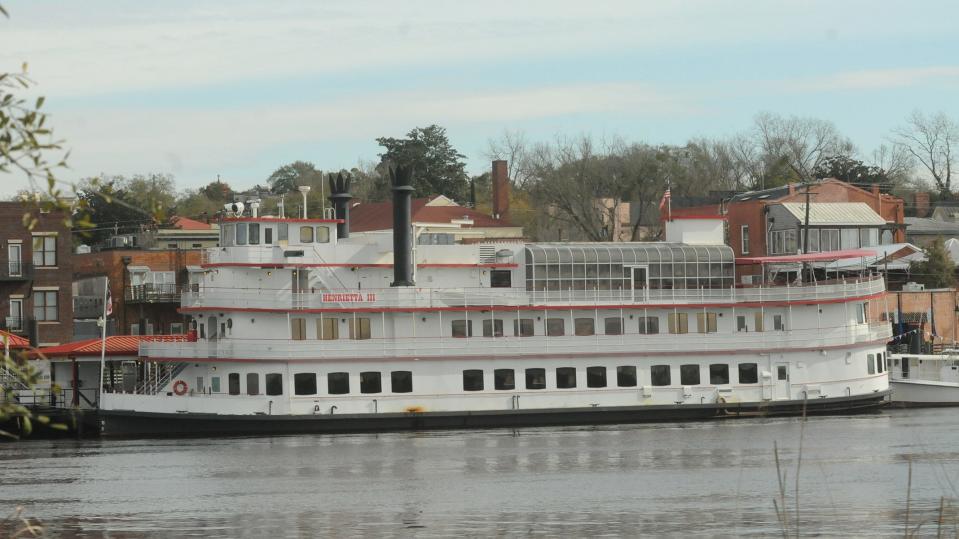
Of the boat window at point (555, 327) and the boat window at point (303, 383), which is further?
the boat window at point (555, 327)

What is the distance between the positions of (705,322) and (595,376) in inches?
168

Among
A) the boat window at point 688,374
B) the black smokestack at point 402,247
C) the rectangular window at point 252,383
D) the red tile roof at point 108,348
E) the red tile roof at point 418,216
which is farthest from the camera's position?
the red tile roof at point 418,216

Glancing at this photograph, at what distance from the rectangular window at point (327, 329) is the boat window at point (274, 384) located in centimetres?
190

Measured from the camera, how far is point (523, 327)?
43.2m

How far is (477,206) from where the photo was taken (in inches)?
4131

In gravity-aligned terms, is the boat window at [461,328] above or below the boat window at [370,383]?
above

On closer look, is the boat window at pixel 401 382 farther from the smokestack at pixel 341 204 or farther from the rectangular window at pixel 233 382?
the smokestack at pixel 341 204

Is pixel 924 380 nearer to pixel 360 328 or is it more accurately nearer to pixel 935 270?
pixel 360 328

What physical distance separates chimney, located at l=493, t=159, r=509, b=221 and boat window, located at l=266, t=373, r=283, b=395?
43.9 meters

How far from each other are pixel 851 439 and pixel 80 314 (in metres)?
40.4

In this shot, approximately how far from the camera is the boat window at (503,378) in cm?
4253

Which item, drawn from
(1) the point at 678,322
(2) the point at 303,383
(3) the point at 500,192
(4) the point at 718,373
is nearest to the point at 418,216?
(3) the point at 500,192

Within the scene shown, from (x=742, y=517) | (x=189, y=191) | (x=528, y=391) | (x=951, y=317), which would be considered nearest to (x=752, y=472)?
(x=742, y=517)

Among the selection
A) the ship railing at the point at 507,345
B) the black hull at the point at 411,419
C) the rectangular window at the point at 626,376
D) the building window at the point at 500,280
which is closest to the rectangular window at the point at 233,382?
the ship railing at the point at 507,345
